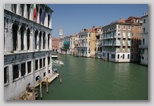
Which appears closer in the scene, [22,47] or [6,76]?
[6,76]

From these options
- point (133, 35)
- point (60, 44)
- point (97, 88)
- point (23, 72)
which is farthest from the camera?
point (60, 44)

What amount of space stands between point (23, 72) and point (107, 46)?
63.9 feet

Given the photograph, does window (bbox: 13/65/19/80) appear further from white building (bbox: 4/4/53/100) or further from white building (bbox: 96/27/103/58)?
white building (bbox: 96/27/103/58)

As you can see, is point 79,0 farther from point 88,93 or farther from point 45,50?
point 45,50

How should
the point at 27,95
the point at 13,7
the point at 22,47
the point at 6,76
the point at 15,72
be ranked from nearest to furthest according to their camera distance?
the point at 6,76 < the point at 13,7 < the point at 15,72 < the point at 27,95 < the point at 22,47

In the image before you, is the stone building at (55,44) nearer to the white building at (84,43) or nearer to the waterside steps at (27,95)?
the white building at (84,43)

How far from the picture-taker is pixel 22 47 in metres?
6.85

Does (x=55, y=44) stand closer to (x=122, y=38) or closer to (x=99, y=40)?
(x=99, y=40)

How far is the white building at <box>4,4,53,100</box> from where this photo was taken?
5.65m

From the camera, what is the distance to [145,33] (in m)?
17.5

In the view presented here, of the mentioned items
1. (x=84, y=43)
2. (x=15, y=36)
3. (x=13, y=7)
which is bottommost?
(x=15, y=36)

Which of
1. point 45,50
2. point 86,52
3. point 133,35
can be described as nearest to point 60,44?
point 86,52

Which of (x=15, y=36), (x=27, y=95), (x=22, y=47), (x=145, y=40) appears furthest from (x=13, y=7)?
(x=145, y=40)

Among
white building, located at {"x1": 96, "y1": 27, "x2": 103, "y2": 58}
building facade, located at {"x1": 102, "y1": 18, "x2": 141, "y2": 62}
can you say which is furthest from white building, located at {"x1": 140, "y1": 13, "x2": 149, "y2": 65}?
white building, located at {"x1": 96, "y1": 27, "x2": 103, "y2": 58}
